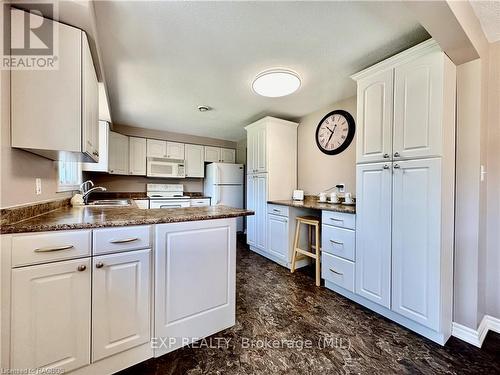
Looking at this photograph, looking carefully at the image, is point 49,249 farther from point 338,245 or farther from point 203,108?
point 203,108

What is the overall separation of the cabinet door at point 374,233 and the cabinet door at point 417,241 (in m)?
0.06

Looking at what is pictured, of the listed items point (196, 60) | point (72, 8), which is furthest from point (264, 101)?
point (72, 8)

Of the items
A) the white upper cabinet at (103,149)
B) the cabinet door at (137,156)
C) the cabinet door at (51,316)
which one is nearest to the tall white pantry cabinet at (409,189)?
the cabinet door at (51,316)

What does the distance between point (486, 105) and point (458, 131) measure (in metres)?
0.31

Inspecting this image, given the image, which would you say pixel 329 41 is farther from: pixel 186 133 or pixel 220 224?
pixel 186 133

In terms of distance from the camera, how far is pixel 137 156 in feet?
13.7

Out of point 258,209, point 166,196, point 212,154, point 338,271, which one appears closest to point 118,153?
point 166,196

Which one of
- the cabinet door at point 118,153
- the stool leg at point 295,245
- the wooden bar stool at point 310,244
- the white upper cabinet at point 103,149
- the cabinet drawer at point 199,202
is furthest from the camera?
the cabinet drawer at point 199,202

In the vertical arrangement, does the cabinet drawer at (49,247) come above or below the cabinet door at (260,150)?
below

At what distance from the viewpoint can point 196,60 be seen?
78.6 inches

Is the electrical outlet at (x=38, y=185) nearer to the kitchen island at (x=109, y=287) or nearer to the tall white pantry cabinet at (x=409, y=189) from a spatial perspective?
the kitchen island at (x=109, y=287)

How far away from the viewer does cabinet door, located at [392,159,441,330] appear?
1.54 m

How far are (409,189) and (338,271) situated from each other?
3.53 feet

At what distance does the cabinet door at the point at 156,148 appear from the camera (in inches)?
169
